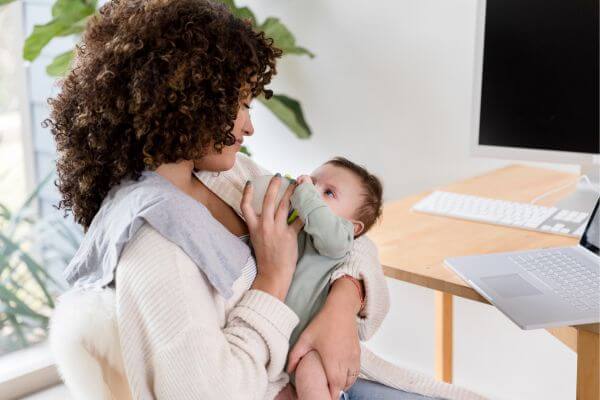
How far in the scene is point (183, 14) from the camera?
955 mm

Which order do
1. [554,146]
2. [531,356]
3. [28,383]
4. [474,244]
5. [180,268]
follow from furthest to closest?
[28,383], [531,356], [554,146], [474,244], [180,268]

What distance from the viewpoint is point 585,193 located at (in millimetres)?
1622

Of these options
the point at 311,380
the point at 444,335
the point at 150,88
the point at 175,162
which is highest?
the point at 150,88

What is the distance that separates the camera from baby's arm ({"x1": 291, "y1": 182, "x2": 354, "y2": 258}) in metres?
1.11

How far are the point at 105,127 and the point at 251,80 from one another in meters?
0.22

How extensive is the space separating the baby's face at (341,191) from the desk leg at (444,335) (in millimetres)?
721

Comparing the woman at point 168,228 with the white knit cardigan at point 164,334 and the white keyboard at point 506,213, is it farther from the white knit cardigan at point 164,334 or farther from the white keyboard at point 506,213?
the white keyboard at point 506,213

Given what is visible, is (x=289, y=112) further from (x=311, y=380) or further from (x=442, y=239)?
(x=311, y=380)

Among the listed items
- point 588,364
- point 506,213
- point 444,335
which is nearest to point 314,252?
point 588,364

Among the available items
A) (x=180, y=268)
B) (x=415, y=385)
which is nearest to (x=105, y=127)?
(x=180, y=268)

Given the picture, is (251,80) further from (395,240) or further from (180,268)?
(395,240)

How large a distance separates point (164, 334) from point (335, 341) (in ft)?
1.06

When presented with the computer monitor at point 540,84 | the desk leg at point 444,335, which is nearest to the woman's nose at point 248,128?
the computer monitor at point 540,84

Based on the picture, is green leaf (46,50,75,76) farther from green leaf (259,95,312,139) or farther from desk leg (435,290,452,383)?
desk leg (435,290,452,383)
